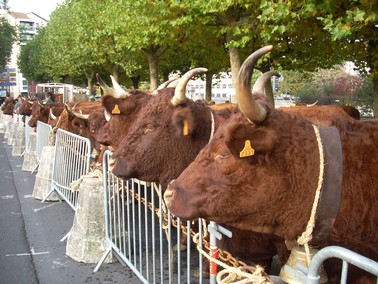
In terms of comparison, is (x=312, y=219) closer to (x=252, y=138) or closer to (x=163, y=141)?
(x=252, y=138)

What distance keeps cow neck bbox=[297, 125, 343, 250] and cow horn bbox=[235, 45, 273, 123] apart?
0.41m

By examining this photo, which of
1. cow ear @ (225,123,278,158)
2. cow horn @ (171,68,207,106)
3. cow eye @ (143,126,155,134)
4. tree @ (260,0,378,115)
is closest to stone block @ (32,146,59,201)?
cow eye @ (143,126,155,134)

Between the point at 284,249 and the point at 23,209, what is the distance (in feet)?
18.7

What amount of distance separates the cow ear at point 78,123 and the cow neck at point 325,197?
755 centimetres

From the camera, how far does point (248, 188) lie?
7.86 ft

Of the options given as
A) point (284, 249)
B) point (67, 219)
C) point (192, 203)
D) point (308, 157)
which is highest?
point (308, 157)

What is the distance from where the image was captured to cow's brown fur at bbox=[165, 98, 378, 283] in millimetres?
2344

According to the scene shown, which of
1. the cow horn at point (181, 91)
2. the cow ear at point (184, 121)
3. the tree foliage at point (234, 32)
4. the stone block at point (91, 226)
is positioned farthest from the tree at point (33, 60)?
the cow ear at point (184, 121)

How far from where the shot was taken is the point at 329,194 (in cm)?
231

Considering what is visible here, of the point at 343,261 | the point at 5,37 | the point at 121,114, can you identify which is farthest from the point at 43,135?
→ the point at 5,37

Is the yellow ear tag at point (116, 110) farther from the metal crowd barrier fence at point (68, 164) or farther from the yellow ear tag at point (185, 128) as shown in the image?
the yellow ear tag at point (185, 128)

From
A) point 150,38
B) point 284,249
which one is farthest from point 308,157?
point 150,38

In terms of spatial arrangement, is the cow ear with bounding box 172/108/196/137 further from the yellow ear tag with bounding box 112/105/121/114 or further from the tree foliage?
the tree foliage

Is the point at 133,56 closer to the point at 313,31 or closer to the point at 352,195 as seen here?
the point at 313,31
